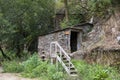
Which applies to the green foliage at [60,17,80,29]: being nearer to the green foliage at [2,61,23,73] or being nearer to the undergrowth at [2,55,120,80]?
the undergrowth at [2,55,120,80]

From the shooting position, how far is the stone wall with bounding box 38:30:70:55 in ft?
55.9

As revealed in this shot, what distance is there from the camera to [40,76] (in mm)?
14453

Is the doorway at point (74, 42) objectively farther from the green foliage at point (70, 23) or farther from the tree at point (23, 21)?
the tree at point (23, 21)

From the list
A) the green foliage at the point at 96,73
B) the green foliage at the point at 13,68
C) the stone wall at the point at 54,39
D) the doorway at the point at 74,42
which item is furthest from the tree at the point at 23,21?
the green foliage at the point at 96,73

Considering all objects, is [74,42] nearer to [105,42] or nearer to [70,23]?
[70,23]

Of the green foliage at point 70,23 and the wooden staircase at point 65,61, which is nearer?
the wooden staircase at point 65,61

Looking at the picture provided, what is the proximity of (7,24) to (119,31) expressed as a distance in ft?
30.5

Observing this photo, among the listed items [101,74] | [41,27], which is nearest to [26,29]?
[41,27]

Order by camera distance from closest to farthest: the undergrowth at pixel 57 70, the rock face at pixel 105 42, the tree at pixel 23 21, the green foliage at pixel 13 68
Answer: the undergrowth at pixel 57 70 → the rock face at pixel 105 42 → the green foliage at pixel 13 68 → the tree at pixel 23 21

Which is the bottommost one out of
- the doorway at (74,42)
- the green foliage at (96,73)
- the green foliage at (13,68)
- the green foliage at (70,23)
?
the green foliage at (13,68)

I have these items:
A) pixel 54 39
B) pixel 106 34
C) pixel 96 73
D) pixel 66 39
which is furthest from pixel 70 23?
pixel 96 73

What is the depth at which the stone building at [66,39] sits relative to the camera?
667 inches

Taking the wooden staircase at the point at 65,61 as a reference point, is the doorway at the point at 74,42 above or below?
above

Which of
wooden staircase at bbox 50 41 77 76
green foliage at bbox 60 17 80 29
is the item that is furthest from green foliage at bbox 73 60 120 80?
green foliage at bbox 60 17 80 29
